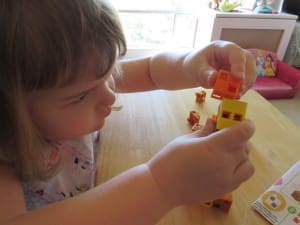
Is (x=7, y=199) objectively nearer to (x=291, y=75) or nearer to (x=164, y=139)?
(x=164, y=139)

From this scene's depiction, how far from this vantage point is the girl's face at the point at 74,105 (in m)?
0.32

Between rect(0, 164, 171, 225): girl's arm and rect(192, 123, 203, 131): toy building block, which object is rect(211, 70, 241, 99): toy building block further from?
rect(192, 123, 203, 131): toy building block

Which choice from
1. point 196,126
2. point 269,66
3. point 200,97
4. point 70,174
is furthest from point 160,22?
point 70,174

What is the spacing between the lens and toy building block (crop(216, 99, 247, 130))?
0.33 metres

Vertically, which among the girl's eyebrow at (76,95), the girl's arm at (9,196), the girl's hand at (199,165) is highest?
the girl's eyebrow at (76,95)

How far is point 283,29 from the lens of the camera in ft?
6.95

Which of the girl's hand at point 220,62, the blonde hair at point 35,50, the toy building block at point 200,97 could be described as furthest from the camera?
the toy building block at point 200,97

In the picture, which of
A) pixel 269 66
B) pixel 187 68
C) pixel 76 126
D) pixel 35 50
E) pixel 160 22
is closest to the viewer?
pixel 35 50

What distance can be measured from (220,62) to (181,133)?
188 mm

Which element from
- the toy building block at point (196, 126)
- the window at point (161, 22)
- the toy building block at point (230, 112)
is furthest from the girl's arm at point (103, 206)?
the window at point (161, 22)

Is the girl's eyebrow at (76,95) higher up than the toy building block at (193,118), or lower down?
higher up

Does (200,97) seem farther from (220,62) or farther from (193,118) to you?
(220,62)

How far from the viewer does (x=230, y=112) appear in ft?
1.10

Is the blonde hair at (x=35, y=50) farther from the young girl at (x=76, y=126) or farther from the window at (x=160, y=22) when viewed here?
the window at (x=160, y=22)
